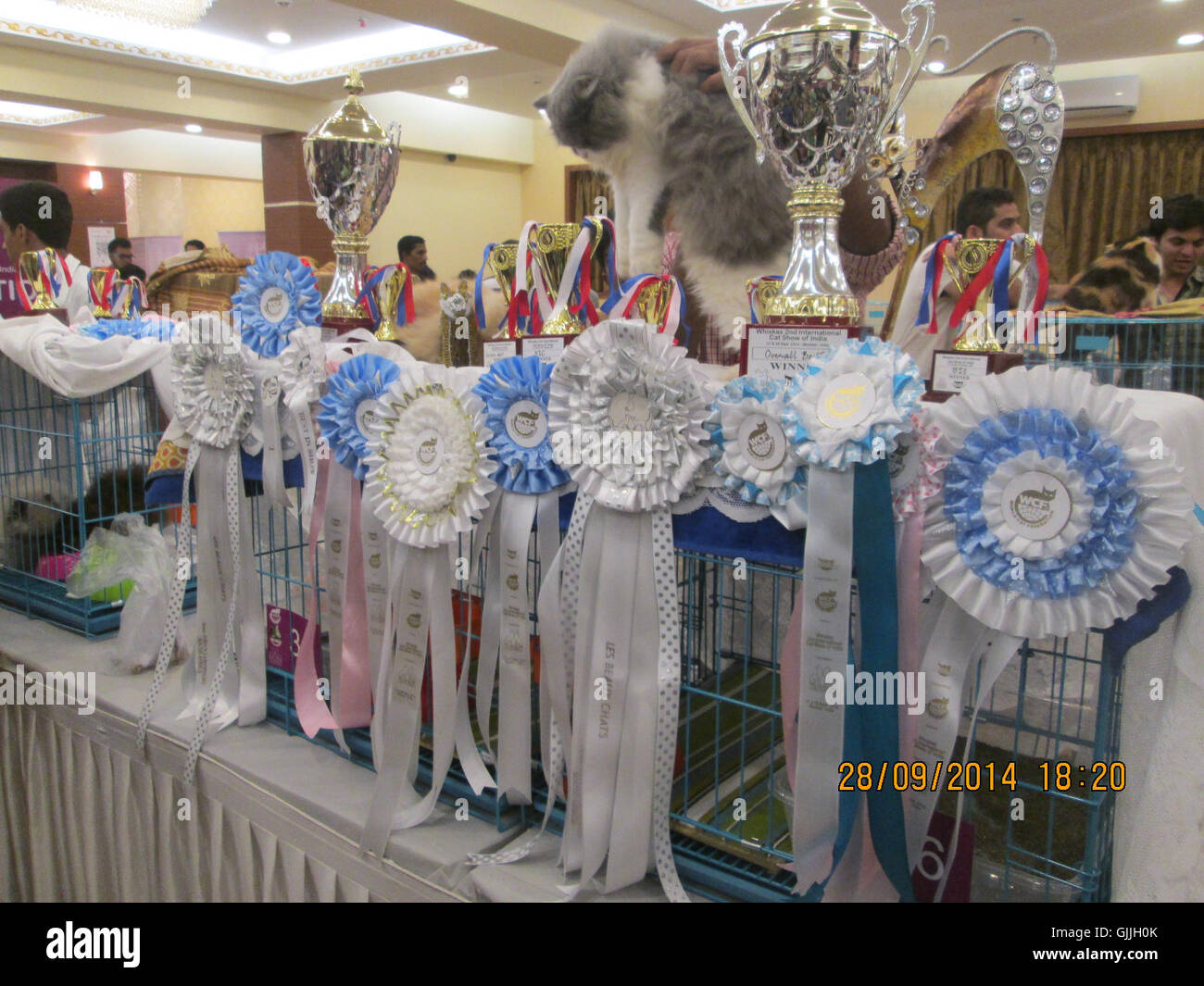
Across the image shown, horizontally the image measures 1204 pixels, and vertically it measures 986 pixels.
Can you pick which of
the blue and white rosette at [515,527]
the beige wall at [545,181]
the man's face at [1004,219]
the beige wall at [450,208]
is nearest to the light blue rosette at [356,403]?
the blue and white rosette at [515,527]

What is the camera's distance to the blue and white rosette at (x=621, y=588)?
866 mm

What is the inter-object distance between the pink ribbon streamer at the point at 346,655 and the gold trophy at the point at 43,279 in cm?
130

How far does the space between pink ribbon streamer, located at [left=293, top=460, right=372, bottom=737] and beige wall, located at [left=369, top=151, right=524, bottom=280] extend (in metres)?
7.82

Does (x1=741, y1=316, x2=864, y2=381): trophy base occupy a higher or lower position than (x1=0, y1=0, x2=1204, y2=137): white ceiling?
lower

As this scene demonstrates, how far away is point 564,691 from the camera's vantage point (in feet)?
3.30

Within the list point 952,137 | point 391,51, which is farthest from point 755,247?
point 391,51

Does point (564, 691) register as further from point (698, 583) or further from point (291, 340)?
point (291, 340)

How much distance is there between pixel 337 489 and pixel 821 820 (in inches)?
29.9

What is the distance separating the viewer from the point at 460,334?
4.58 ft

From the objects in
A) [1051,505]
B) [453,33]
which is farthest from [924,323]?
[453,33]

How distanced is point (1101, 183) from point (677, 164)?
6537 millimetres

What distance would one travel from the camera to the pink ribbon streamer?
1.23 m

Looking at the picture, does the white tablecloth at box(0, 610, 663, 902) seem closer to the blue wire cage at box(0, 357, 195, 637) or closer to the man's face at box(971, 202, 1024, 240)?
the blue wire cage at box(0, 357, 195, 637)

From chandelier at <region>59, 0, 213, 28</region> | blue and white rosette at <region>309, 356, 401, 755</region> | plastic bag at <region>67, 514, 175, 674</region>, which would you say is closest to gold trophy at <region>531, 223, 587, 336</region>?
blue and white rosette at <region>309, 356, 401, 755</region>
